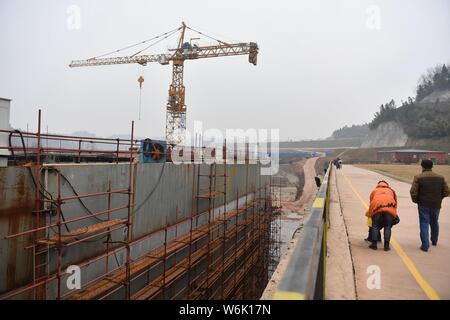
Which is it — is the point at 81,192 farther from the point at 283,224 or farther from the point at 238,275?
the point at 283,224

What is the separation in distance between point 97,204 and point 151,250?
2.78 metres

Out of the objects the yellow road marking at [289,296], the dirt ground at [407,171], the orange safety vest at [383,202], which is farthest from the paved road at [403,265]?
the dirt ground at [407,171]

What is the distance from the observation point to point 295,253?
2.03 metres

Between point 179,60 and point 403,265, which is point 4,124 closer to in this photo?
point 403,265

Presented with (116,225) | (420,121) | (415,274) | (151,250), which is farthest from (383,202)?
(420,121)

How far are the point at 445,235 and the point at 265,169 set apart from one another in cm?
2025

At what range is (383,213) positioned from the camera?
5.02 metres

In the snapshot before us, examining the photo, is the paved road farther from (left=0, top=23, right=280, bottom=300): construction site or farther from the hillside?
the hillside

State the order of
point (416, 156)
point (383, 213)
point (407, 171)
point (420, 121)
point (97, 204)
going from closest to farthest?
point (383, 213) < point (97, 204) < point (407, 171) < point (416, 156) < point (420, 121)

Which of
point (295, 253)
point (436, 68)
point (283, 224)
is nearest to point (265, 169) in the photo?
point (283, 224)

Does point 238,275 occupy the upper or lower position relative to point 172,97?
lower

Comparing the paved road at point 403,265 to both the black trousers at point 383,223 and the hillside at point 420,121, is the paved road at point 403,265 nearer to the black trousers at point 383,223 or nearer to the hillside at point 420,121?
the black trousers at point 383,223

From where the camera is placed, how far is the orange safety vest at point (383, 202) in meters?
5.01

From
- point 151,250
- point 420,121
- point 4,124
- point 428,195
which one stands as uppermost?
point 420,121
